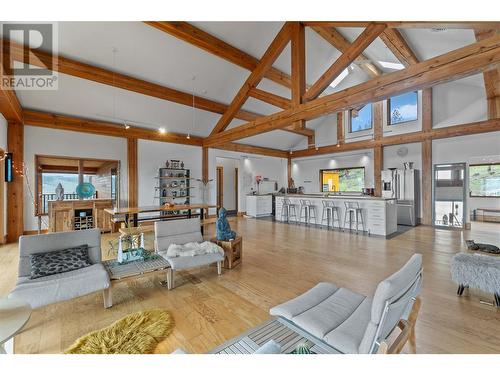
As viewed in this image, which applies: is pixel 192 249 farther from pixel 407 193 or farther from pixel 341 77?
Result: pixel 341 77

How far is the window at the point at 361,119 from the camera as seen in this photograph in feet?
28.1

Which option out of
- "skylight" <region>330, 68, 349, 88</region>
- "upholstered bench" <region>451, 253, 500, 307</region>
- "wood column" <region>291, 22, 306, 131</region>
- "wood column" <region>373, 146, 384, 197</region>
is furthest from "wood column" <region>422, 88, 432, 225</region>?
"upholstered bench" <region>451, 253, 500, 307</region>

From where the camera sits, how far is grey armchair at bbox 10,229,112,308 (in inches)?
80.6

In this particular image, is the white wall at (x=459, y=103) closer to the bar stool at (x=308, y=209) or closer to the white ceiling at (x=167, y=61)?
the white ceiling at (x=167, y=61)

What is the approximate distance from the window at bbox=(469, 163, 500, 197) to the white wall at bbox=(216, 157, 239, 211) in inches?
334

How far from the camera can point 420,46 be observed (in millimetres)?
4676

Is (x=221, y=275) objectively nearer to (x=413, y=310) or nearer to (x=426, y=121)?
(x=413, y=310)

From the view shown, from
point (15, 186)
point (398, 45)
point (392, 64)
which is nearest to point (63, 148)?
point (15, 186)

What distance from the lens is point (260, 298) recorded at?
2.61 m
